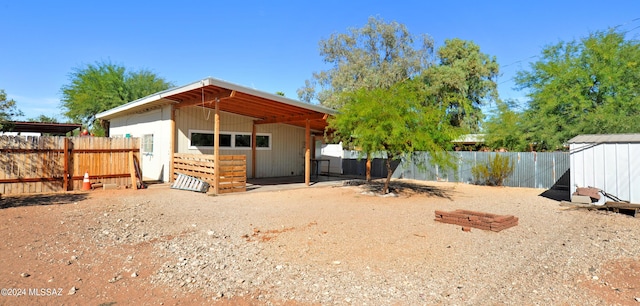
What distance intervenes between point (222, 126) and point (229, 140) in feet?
2.27

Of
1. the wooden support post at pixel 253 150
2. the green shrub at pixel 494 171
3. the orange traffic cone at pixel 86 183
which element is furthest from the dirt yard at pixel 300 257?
the wooden support post at pixel 253 150

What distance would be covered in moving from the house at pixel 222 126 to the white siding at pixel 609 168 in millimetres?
7963

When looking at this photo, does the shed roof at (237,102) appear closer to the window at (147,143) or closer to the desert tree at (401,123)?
the window at (147,143)

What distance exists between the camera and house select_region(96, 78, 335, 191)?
38.5 ft

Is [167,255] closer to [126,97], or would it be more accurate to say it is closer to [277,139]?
[277,139]

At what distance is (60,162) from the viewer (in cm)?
1091

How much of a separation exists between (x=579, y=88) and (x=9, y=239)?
20498 millimetres

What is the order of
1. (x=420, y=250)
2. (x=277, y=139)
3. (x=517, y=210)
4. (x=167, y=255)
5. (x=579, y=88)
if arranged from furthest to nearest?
(x=277, y=139), (x=579, y=88), (x=517, y=210), (x=420, y=250), (x=167, y=255)

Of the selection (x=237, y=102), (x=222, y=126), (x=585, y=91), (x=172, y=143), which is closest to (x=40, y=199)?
(x=172, y=143)

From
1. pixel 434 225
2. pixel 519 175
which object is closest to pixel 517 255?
pixel 434 225

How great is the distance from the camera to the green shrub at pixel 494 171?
50.5 feet

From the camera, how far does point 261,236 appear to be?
243 inches

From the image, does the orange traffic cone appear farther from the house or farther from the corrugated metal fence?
the corrugated metal fence

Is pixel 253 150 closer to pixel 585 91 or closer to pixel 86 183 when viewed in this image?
pixel 86 183
